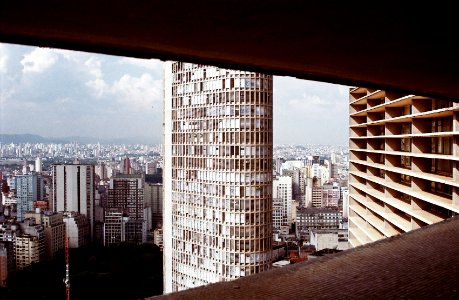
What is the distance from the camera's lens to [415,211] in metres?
12.4

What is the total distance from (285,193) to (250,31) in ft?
219

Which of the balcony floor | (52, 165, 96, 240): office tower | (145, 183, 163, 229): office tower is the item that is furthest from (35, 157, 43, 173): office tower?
the balcony floor

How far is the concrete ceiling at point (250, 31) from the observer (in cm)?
270

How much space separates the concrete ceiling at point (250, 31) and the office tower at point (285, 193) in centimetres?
6487

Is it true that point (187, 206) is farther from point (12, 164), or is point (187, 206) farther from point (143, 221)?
point (12, 164)

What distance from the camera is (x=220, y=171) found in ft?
88.3


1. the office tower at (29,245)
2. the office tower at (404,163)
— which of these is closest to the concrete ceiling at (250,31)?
the office tower at (404,163)

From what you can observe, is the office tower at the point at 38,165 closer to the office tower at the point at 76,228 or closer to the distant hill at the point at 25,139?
the distant hill at the point at 25,139

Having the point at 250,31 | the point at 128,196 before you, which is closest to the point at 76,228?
the point at 128,196

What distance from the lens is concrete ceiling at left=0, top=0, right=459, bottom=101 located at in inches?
106

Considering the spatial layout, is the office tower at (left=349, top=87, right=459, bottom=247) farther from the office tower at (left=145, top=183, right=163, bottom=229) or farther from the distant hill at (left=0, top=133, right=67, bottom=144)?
the distant hill at (left=0, top=133, right=67, bottom=144)

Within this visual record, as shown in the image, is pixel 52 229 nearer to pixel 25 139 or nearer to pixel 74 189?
pixel 74 189

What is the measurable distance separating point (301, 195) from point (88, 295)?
164ft

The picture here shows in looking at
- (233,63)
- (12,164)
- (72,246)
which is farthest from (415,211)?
(12,164)
